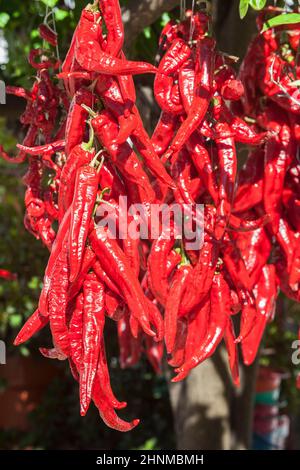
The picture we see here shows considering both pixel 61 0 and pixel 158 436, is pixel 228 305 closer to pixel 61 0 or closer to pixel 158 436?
pixel 61 0

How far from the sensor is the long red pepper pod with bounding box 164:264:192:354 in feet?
4.12

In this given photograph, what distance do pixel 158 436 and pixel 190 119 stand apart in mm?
3453

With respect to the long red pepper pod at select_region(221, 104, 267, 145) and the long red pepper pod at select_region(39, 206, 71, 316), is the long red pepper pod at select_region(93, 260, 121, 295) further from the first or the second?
the long red pepper pod at select_region(221, 104, 267, 145)

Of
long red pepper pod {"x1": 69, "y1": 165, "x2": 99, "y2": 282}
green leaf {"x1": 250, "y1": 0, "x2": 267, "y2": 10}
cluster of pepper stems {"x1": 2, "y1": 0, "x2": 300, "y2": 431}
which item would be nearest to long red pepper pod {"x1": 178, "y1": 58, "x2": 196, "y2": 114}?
cluster of pepper stems {"x1": 2, "y1": 0, "x2": 300, "y2": 431}

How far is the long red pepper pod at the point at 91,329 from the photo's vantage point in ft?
3.71

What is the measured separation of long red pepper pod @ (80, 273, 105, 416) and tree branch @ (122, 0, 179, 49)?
76 centimetres

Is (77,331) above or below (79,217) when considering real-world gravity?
below

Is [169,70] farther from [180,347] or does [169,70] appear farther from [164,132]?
[180,347]

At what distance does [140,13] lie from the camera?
165 centimetres

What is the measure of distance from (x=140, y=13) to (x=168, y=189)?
0.54 meters

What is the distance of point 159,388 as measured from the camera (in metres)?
4.51

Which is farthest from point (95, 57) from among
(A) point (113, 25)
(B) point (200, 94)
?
(B) point (200, 94)

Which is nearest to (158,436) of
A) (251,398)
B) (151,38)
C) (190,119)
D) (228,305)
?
(251,398)

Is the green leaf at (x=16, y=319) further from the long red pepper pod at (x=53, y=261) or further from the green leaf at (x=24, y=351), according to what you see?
the long red pepper pod at (x=53, y=261)
